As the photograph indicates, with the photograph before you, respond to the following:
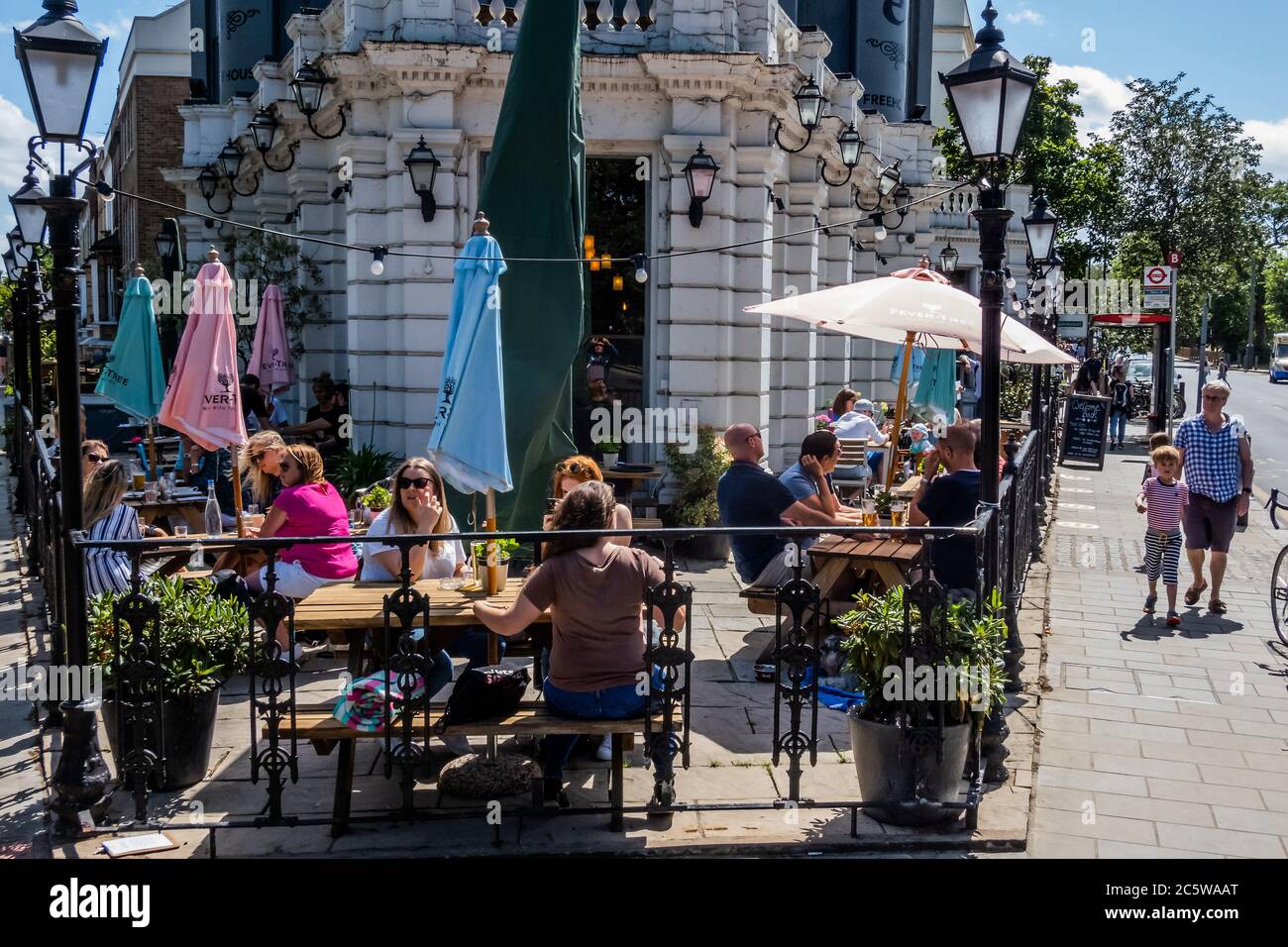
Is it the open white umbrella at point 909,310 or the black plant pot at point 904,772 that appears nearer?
the black plant pot at point 904,772

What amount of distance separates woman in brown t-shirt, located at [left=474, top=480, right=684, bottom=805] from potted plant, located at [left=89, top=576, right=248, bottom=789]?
Result: 1.40 metres

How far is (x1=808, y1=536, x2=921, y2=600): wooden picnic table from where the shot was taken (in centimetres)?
789

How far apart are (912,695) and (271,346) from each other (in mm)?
12279

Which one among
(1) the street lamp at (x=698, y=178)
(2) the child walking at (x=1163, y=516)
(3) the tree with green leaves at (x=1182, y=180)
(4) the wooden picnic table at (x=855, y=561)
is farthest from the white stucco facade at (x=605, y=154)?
(3) the tree with green leaves at (x=1182, y=180)

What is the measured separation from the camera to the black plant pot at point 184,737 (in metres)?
5.71

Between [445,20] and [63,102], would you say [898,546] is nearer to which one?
[63,102]

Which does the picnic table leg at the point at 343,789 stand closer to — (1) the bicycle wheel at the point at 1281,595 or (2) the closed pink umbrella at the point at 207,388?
(2) the closed pink umbrella at the point at 207,388

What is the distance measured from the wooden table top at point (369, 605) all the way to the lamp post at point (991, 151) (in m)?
2.44

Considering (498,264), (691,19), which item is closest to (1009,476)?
(498,264)

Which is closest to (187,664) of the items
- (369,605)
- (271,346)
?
(369,605)
